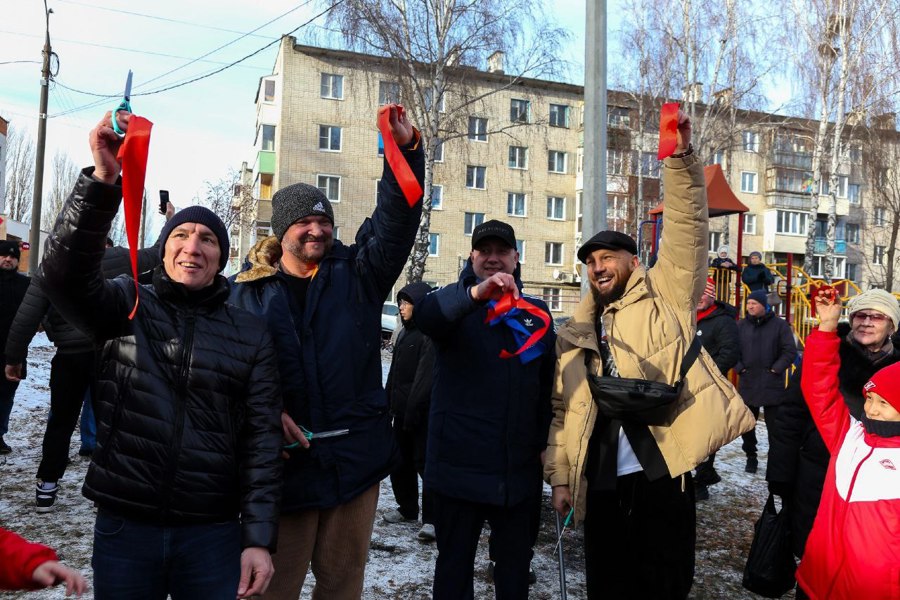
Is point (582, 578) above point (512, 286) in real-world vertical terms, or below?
below

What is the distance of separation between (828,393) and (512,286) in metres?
1.60

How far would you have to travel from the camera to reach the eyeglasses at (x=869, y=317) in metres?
3.26

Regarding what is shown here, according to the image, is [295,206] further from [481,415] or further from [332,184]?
[332,184]

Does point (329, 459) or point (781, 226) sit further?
point (781, 226)

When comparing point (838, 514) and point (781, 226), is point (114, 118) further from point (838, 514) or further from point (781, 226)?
point (781, 226)

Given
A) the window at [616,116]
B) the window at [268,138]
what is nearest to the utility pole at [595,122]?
the window at [616,116]

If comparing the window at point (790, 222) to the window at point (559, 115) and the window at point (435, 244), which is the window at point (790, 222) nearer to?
the window at point (559, 115)

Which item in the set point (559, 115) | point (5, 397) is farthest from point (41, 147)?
point (559, 115)

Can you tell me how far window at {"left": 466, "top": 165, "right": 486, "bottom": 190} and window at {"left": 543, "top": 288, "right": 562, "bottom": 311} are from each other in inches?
248

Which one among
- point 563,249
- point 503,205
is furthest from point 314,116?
point 563,249

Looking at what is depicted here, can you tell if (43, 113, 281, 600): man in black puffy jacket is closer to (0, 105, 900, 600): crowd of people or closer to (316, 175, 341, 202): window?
(0, 105, 900, 600): crowd of people

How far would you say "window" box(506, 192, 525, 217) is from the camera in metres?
35.6

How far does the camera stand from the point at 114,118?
196 centimetres

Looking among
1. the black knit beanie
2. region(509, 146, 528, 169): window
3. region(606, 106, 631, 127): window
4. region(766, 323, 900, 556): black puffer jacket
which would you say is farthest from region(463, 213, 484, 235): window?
the black knit beanie
